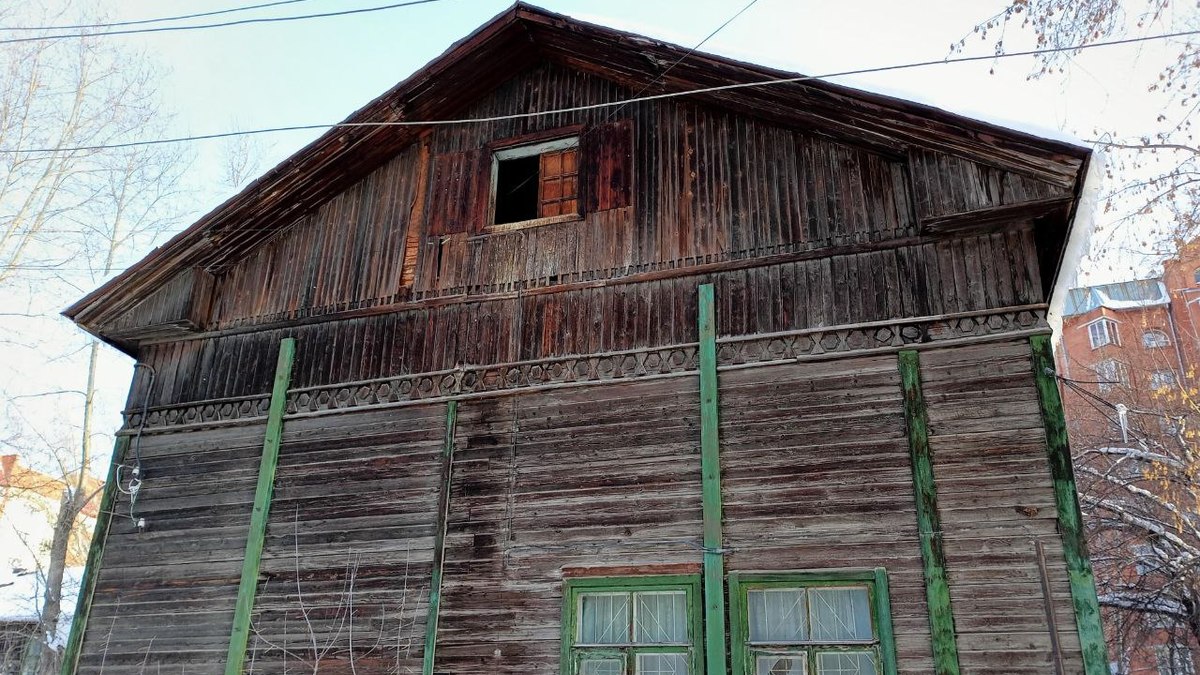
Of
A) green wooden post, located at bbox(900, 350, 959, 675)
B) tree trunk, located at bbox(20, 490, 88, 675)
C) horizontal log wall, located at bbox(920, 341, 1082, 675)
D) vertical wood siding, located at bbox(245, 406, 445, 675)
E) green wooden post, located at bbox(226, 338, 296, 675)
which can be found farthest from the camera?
tree trunk, located at bbox(20, 490, 88, 675)

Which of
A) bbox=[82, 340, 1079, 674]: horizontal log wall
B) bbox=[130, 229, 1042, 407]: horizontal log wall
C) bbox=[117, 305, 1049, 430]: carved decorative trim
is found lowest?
bbox=[82, 340, 1079, 674]: horizontal log wall

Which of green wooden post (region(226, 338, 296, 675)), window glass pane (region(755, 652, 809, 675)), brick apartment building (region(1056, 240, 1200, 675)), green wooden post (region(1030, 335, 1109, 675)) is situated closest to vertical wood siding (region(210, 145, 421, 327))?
green wooden post (region(226, 338, 296, 675))

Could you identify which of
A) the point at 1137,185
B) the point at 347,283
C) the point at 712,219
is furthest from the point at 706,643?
the point at 1137,185

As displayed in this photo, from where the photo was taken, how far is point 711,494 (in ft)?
24.4

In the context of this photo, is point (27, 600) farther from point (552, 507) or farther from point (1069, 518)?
point (1069, 518)

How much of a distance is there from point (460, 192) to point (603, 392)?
10.1 ft

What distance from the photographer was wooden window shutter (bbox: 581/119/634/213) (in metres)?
9.05

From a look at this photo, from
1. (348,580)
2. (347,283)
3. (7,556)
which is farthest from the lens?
(7,556)

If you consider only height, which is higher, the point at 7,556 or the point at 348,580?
the point at 7,556

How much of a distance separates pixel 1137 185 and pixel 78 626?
13.3 m

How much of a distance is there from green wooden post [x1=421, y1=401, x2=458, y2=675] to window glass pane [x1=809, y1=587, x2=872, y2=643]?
3313 millimetres

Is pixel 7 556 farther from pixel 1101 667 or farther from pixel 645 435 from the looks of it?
pixel 1101 667

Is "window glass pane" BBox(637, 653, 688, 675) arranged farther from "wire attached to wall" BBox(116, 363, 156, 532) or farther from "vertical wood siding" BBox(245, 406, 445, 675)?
"wire attached to wall" BBox(116, 363, 156, 532)

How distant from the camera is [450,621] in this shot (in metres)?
7.88
